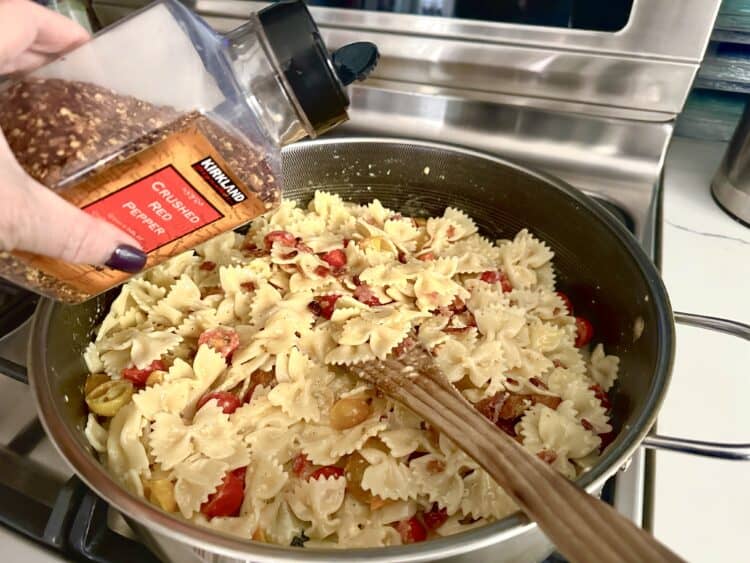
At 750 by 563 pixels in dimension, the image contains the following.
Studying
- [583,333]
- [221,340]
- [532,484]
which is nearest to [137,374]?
[221,340]

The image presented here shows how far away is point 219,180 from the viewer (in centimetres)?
79

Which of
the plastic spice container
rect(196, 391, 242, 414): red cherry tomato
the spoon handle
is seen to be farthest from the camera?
rect(196, 391, 242, 414): red cherry tomato

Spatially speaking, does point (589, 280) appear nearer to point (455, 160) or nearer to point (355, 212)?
point (455, 160)

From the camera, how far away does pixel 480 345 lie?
1146 millimetres

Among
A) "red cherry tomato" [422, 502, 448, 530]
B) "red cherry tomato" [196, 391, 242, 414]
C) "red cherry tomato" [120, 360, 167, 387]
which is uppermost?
"red cherry tomato" [120, 360, 167, 387]

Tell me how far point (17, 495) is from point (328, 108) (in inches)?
27.3

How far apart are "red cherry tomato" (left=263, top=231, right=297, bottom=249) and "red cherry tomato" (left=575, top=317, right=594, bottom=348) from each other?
21.8 inches

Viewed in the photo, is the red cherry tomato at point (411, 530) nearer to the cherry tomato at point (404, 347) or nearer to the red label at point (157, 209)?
the cherry tomato at point (404, 347)

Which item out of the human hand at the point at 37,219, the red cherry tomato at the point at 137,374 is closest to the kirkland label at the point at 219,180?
the human hand at the point at 37,219

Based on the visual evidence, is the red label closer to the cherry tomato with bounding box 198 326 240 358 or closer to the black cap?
the black cap

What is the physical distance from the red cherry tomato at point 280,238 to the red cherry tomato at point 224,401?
12.8 inches

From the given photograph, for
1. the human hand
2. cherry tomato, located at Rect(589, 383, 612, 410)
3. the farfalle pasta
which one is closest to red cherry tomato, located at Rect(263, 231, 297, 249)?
the farfalle pasta

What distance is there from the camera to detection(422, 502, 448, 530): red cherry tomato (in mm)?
936

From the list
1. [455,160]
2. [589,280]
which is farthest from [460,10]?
[589,280]
